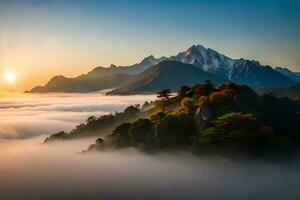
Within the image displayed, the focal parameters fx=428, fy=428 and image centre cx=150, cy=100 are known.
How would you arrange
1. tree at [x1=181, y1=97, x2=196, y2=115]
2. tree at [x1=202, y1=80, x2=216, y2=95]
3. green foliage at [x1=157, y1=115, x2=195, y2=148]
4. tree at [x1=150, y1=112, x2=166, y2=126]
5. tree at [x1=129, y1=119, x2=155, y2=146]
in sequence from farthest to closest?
1. tree at [x1=202, y1=80, x2=216, y2=95]
2. tree at [x1=129, y1=119, x2=155, y2=146]
3. tree at [x1=150, y1=112, x2=166, y2=126]
4. tree at [x1=181, y1=97, x2=196, y2=115]
5. green foliage at [x1=157, y1=115, x2=195, y2=148]

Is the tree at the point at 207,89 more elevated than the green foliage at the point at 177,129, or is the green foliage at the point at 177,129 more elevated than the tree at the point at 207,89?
the tree at the point at 207,89

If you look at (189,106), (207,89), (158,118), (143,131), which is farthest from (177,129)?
(207,89)

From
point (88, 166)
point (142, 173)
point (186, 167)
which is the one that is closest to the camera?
point (186, 167)

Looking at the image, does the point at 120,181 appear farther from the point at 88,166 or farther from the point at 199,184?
the point at 199,184

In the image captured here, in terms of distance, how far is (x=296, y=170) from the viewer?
121562 mm

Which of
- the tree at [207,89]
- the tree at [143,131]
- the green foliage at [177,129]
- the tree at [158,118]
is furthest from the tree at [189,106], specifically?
the tree at [207,89]

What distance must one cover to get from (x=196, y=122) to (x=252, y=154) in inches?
696

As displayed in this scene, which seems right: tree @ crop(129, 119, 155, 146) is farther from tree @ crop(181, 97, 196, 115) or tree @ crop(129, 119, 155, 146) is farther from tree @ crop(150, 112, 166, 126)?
tree @ crop(181, 97, 196, 115)

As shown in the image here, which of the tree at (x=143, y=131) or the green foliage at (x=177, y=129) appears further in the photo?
the tree at (x=143, y=131)

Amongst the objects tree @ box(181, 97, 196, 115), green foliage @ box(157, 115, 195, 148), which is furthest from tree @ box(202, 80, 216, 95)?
green foliage @ box(157, 115, 195, 148)

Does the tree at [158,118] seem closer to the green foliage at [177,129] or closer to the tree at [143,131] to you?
the tree at [143,131]

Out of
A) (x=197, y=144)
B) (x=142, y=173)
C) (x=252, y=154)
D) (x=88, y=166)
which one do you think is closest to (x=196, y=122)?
(x=197, y=144)

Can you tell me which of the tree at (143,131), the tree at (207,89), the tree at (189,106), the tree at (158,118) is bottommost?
the tree at (143,131)

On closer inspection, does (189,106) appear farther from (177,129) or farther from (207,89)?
(207,89)
